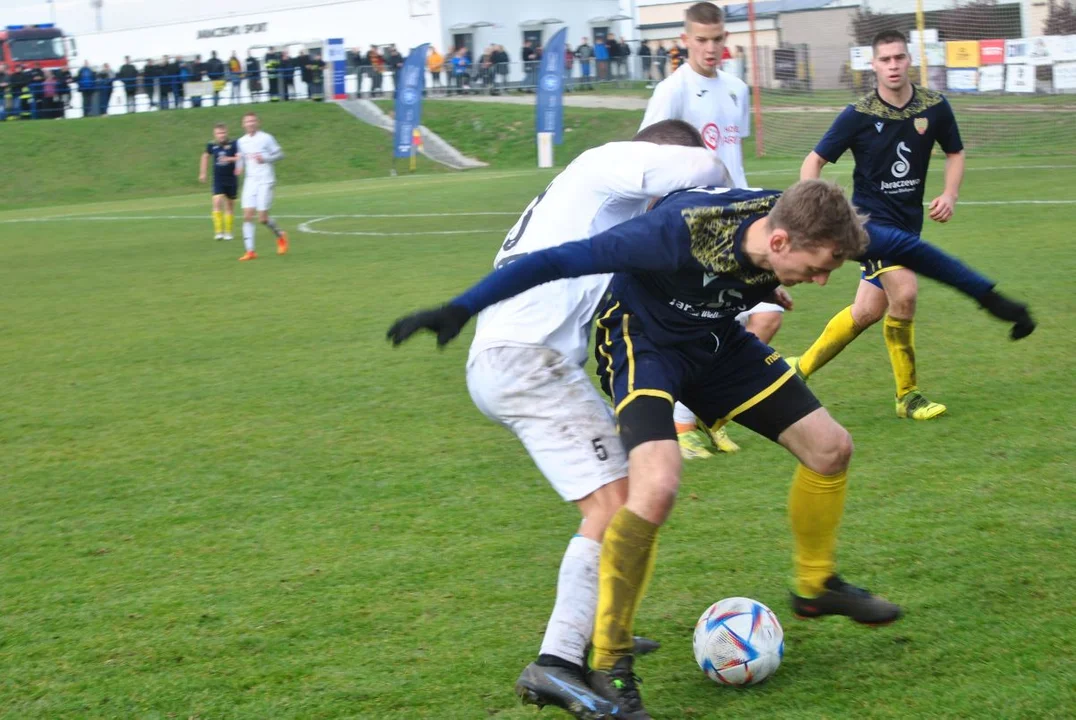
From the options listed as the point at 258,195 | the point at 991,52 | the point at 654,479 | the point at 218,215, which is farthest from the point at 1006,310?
the point at 991,52

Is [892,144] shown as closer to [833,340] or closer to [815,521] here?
[833,340]

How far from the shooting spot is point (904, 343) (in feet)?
22.4

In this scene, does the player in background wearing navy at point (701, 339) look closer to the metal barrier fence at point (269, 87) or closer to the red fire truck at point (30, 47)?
the metal barrier fence at point (269, 87)

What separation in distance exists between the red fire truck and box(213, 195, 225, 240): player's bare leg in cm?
3382

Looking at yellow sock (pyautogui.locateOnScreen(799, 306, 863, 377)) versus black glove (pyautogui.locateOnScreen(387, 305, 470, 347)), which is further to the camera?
yellow sock (pyautogui.locateOnScreen(799, 306, 863, 377))

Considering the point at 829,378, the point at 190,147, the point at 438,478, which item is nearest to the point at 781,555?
the point at 438,478

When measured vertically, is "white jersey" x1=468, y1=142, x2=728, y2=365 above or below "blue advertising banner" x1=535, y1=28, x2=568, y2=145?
below

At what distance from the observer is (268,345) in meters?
10.0

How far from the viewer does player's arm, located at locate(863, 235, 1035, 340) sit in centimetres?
379

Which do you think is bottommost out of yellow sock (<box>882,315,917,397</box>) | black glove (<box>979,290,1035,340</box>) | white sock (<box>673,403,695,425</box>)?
white sock (<box>673,403,695,425</box>)

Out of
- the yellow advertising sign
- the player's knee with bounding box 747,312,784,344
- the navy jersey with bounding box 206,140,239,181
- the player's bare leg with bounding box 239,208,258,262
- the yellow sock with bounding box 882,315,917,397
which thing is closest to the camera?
the player's knee with bounding box 747,312,784,344

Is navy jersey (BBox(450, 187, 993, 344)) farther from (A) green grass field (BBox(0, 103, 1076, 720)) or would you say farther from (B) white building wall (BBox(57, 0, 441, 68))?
(B) white building wall (BBox(57, 0, 441, 68))

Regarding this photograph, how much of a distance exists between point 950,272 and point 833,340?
3.18 meters

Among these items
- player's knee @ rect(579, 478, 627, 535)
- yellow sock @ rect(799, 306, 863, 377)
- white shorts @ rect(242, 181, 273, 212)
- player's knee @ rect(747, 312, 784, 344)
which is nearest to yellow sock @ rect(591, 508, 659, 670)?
player's knee @ rect(579, 478, 627, 535)
